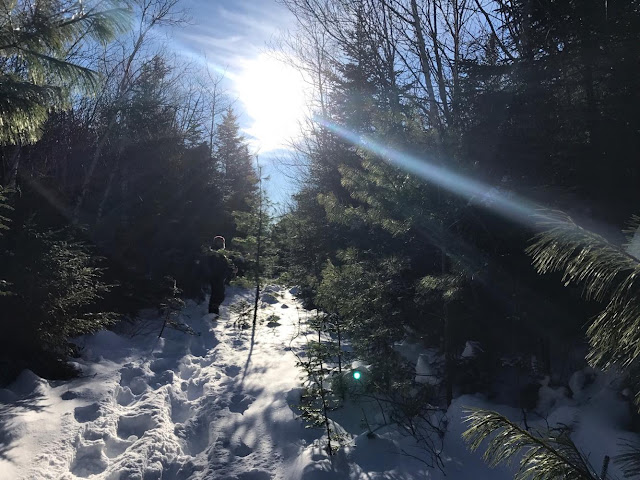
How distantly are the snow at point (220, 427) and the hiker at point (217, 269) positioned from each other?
4.20m

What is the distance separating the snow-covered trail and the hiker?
3.35m

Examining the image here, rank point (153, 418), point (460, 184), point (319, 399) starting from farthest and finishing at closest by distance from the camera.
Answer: point (319, 399), point (153, 418), point (460, 184)

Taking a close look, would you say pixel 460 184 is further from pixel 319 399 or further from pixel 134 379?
pixel 134 379

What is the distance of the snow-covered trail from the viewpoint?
401 cm

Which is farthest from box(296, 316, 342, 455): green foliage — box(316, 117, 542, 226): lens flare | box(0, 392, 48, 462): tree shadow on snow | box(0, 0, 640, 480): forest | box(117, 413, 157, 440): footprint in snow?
box(0, 392, 48, 462): tree shadow on snow

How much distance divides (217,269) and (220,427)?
6311 mm

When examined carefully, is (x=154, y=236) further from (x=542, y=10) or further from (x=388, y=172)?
(x=542, y=10)

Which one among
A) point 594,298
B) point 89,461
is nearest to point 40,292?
point 89,461

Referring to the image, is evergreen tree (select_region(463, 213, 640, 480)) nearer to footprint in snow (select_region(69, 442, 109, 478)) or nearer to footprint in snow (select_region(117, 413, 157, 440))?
footprint in snow (select_region(69, 442, 109, 478))

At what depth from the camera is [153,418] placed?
5.05 metres

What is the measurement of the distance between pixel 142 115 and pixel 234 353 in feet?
32.7

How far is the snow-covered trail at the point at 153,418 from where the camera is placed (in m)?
4.01

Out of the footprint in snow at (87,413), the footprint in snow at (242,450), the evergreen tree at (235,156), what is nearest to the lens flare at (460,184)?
the footprint in snow at (242,450)

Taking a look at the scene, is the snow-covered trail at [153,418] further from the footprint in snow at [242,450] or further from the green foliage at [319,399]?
the green foliage at [319,399]
